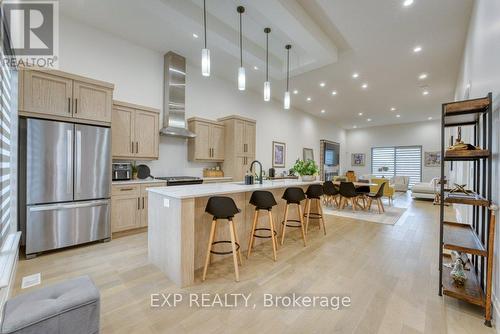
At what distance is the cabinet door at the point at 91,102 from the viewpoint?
10.3ft

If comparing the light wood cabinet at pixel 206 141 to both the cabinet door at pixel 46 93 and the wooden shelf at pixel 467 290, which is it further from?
the wooden shelf at pixel 467 290

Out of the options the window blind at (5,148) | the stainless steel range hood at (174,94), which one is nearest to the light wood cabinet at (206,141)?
the stainless steel range hood at (174,94)

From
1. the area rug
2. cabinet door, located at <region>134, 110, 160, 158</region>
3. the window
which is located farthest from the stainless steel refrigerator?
the window

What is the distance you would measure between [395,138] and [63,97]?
1331cm

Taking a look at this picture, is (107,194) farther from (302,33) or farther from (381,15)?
(381,15)

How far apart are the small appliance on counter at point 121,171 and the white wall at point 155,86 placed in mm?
536

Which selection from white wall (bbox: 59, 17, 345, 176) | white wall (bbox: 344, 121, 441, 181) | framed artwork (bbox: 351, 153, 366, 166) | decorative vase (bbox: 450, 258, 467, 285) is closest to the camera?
decorative vase (bbox: 450, 258, 467, 285)

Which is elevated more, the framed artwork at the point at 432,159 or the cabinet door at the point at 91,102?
the cabinet door at the point at 91,102

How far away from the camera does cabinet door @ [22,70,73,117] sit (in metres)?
2.76

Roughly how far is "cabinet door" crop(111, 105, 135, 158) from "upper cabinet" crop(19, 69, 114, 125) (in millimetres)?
331

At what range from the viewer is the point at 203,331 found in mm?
1627

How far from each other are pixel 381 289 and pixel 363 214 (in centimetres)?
367

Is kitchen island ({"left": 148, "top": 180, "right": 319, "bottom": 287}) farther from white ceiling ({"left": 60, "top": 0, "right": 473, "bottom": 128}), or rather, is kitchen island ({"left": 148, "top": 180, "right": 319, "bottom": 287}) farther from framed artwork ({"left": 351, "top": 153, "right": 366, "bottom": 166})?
framed artwork ({"left": 351, "top": 153, "right": 366, "bottom": 166})

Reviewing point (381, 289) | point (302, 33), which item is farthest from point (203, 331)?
point (302, 33)
